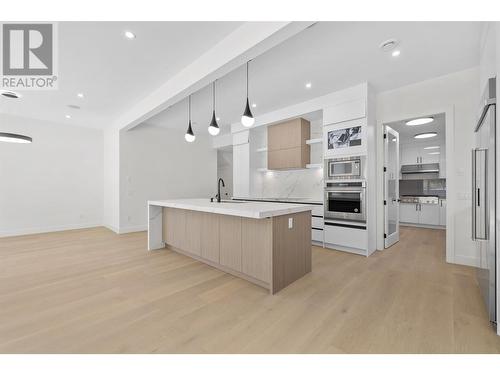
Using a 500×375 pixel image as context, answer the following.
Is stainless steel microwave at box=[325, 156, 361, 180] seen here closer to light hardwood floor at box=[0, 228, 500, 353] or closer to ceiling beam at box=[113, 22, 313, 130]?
light hardwood floor at box=[0, 228, 500, 353]

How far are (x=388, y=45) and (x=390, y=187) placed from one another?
255 cm

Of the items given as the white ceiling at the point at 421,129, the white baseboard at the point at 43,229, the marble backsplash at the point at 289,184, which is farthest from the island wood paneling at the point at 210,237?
the white baseboard at the point at 43,229

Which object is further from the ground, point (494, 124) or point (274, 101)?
point (274, 101)

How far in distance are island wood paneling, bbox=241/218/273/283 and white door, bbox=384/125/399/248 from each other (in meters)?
2.72

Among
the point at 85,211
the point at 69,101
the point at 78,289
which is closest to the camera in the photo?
the point at 78,289

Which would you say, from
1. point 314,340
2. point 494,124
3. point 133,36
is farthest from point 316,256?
point 133,36

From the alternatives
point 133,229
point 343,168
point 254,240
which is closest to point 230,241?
point 254,240

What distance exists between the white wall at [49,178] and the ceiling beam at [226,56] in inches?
138

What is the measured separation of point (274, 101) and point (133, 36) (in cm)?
264

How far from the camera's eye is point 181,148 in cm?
673

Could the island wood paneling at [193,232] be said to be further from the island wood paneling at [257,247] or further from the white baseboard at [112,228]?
the white baseboard at [112,228]

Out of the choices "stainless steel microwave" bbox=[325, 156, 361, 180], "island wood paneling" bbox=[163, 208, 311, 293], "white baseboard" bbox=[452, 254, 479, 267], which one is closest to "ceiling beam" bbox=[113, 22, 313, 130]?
"island wood paneling" bbox=[163, 208, 311, 293]

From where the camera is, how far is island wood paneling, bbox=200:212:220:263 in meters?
2.93
